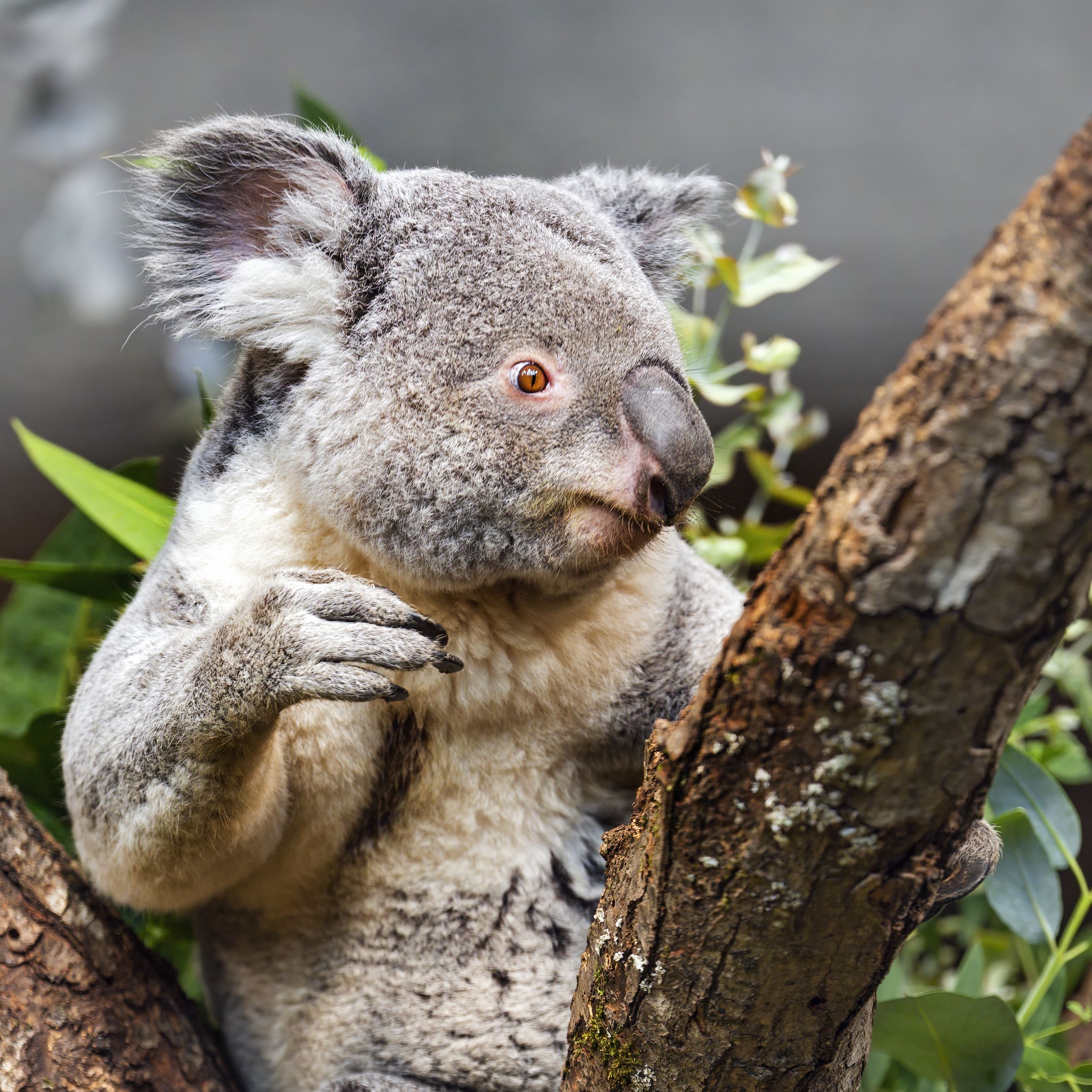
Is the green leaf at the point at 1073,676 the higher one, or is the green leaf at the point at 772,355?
the green leaf at the point at 772,355

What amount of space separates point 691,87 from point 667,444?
10.3ft

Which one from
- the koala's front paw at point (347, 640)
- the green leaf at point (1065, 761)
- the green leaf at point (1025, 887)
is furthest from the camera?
the green leaf at point (1065, 761)

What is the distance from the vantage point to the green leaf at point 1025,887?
5.78 ft

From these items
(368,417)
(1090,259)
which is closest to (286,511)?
(368,417)

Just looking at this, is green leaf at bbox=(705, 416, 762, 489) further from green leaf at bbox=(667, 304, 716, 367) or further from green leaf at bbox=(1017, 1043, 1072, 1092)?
green leaf at bbox=(1017, 1043, 1072, 1092)

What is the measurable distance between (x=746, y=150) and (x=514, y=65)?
91 centimetres

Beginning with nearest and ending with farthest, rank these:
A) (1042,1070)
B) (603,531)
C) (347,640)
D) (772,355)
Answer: (347,640)
(603,531)
(1042,1070)
(772,355)

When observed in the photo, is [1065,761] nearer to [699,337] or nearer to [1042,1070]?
[1042,1070]

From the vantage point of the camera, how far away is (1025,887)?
1771mm

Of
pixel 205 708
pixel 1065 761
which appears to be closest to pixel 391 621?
pixel 205 708

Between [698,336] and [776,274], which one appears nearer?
[776,274]

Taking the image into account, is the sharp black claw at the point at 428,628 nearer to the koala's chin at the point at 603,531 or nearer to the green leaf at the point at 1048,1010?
the koala's chin at the point at 603,531

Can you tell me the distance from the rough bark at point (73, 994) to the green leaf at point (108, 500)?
0.56 metres

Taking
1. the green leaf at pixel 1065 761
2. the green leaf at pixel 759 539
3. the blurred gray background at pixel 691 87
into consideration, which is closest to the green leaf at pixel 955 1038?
the green leaf at pixel 1065 761
